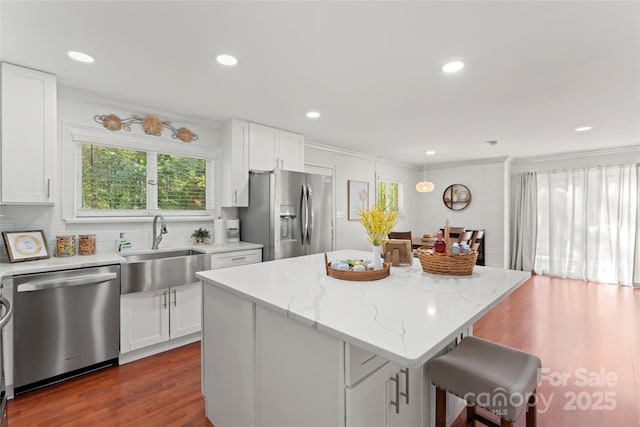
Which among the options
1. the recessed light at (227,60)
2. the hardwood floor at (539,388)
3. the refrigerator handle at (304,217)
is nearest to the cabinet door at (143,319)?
the hardwood floor at (539,388)

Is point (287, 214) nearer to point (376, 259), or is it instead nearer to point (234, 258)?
point (234, 258)

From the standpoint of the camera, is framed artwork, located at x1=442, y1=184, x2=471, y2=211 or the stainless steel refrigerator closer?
the stainless steel refrigerator

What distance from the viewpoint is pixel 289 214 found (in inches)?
141

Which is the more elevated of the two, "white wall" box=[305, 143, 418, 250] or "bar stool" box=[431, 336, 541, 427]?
"white wall" box=[305, 143, 418, 250]

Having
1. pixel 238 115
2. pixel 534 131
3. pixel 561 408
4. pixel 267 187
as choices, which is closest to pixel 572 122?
pixel 534 131

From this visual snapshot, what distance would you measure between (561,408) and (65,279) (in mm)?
3548

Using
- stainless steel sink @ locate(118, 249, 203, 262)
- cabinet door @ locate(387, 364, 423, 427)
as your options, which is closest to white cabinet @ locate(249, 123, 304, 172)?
stainless steel sink @ locate(118, 249, 203, 262)

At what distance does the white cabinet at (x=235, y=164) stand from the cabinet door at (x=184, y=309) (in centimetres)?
110

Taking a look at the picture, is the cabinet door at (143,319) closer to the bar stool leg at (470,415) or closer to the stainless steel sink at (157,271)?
the stainless steel sink at (157,271)

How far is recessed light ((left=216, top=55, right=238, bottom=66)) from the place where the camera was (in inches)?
83.3

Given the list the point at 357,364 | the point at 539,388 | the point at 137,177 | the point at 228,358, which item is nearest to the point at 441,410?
the point at 357,364

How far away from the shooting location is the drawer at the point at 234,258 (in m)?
3.06

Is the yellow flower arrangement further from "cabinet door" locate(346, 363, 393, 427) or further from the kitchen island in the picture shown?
"cabinet door" locate(346, 363, 393, 427)

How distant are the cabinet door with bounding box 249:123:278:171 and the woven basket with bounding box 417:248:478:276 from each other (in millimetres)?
2488
